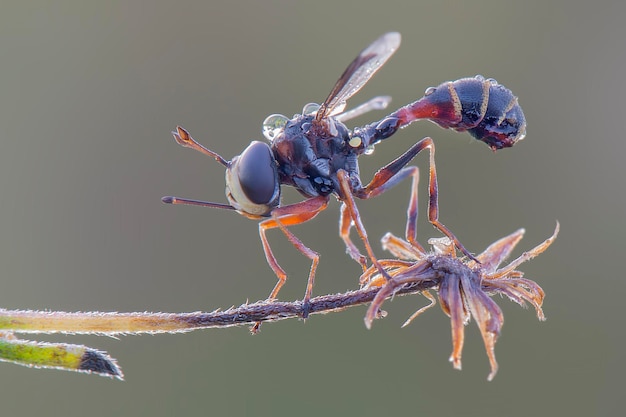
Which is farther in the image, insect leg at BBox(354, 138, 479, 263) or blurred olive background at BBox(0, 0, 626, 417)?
blurred olive background at BBox(0, 0, 626, 417)

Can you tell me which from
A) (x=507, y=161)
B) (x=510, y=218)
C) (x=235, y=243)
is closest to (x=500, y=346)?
(x=510, y=218)

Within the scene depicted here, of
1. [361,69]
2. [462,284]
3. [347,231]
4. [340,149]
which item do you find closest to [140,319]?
[462,284]

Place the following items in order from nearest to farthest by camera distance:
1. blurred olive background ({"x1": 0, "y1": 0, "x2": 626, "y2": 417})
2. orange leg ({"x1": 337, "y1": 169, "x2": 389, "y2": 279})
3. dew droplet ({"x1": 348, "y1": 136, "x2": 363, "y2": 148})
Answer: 1. orange leg ({"x1": 337, "y1": 169, "x2": 389, "y2": 279})
2. dew droplet ({"x1": 348, "y1": 136, "x2": 363, "y2": 148})
3. blurred olive background ({"x1": 0, "y1": 0, "x2": 626, "y2": 417})

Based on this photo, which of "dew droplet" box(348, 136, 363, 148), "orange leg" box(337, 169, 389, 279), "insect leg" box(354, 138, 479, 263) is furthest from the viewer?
"dew droplet" box(348, 136, 363, 148)

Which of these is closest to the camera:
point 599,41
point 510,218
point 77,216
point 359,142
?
point 359,142

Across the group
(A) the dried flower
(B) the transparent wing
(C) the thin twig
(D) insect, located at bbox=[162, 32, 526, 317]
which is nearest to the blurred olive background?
(D) insect, located at bbox=[162, 32, 526, 317]

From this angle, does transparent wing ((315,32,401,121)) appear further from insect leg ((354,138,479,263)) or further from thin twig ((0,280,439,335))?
thin twig ((0,280,439,335))

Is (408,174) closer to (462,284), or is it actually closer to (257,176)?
(257,176)

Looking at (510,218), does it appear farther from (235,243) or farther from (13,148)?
(13,148)
